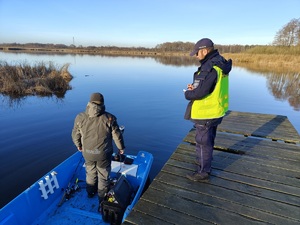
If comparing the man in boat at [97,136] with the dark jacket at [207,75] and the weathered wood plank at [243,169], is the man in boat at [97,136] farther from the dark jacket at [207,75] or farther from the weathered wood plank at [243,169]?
the dark jacket at [207,75]

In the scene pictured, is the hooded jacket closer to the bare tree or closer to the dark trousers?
the dark trousers

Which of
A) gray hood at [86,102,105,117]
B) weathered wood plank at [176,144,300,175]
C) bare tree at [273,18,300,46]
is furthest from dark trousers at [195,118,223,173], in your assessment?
bare tree at [273,18,300,46]

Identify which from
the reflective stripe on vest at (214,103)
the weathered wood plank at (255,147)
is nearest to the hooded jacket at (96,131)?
the reflective stripe on vest at (214,103)

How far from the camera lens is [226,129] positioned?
200 inches

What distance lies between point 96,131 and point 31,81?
12826 mm

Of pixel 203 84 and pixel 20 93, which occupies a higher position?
pixel 203 84

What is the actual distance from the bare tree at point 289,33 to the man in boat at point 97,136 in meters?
48.3

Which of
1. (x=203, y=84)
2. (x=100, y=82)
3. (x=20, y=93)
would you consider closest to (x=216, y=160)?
(x=203, y=84)

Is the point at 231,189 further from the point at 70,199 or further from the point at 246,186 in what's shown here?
the point at 70,199

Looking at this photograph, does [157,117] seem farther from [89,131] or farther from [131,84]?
[131,84]

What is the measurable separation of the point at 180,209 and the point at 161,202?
239mm

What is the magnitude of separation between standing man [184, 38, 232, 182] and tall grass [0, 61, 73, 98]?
11.6 metres

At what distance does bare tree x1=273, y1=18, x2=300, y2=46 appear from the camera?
40384mm

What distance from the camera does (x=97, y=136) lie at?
2.91 metres
